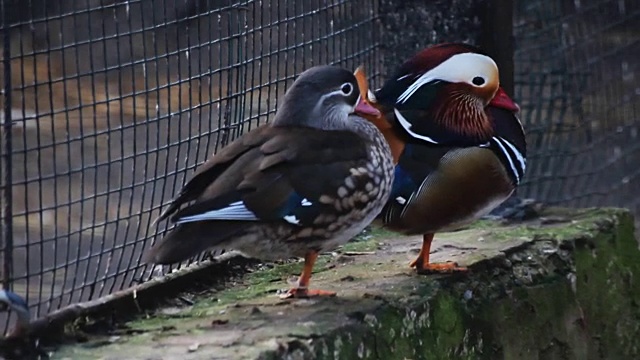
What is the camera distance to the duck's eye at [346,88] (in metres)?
3.09

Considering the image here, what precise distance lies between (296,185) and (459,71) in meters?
0.77

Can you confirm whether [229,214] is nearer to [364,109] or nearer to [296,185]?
[296,185]

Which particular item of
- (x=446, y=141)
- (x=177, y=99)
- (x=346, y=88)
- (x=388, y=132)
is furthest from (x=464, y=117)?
(x=177, y=99)

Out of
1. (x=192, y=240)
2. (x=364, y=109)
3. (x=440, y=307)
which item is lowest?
(x=440, y=307)

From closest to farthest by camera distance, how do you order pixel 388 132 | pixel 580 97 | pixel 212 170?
1. pixel 212 170
2. pixel 388 132
3. pixel 580 97

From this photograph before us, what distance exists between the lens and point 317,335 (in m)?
2.79

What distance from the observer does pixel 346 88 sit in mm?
3094

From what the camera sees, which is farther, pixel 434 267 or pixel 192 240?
pixel 434 267

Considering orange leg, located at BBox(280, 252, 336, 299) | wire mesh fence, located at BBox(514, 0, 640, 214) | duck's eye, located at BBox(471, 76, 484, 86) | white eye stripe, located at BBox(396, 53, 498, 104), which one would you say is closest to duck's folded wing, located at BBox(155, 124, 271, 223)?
orange leg, located at BBox(280, 252, 336, 299)

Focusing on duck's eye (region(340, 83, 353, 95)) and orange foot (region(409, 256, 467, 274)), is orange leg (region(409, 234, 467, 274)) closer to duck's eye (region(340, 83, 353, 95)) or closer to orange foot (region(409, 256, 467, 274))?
orange foot (region(409, 256, 467, 274))

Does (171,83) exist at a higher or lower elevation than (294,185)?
higher

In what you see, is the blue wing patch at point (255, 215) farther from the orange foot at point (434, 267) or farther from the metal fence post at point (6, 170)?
the orange foot at point (434, 267)

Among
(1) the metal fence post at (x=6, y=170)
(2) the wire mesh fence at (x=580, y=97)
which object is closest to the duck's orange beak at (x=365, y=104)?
(1) the metal fence post at (x=6, y=170)

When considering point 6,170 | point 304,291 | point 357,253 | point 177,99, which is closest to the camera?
point 6,170
